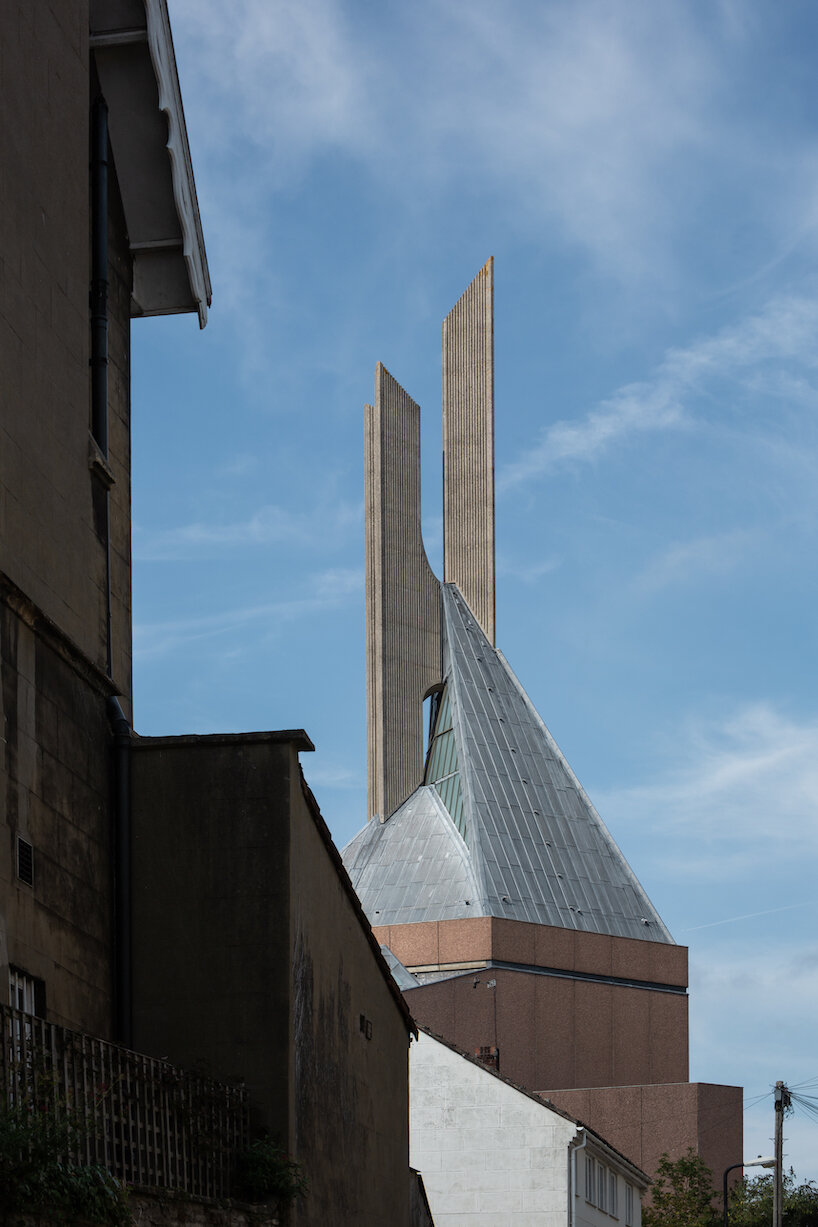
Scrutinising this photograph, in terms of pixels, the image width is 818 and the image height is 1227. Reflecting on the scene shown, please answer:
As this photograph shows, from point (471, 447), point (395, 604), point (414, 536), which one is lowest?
point (395, 604)

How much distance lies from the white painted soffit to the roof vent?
7138 mm

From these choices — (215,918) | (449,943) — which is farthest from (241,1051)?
(449,943)

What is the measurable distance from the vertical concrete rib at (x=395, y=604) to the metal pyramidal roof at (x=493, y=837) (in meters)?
0.81

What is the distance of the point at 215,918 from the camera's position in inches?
564

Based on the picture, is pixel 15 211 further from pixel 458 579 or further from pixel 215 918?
pixel 458 579

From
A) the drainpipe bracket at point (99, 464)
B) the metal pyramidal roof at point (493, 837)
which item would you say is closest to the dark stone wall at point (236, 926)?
the drainpipe bracket at point (99, 464)

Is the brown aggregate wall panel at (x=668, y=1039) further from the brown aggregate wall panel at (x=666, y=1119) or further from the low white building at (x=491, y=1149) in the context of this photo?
the low white building at (x=491, y=1149)

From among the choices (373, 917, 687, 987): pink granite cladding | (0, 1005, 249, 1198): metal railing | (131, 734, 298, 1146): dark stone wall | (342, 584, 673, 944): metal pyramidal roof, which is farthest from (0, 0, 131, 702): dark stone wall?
(342, 584, 673, 944): metal pyramidal roof

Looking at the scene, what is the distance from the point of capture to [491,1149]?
3453 centimetres

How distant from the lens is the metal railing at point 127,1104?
10211 mm

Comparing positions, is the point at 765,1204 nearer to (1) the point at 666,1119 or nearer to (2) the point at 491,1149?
(1) the point at 666,1119

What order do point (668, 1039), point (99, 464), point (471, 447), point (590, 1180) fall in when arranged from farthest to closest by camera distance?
point (471, 447)
point (668, 1039)
point (590, 1180)
point (99, 464)

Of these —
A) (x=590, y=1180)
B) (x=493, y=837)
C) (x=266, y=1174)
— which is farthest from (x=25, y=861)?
(x=493, y=837)

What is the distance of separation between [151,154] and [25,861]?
7471 mm
